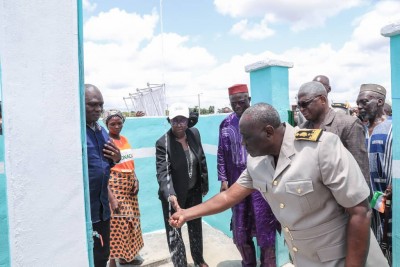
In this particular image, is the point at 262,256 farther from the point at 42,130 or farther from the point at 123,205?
the point at 42,130

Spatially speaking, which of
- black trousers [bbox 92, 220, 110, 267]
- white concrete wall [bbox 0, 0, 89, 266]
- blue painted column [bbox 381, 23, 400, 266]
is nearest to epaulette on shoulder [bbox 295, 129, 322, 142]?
white concrete wall [bbox 0, 0, 89, 266]

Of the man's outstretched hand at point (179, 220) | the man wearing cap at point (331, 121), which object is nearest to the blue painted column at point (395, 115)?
the man wearing cap at point (331, 121)

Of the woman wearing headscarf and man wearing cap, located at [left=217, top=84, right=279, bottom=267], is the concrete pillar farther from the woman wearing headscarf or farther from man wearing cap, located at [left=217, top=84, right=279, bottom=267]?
the woman wearing headscarf

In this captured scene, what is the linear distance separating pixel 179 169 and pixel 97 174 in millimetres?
1197

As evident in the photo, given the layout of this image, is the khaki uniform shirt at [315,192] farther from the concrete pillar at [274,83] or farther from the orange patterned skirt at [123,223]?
the orange patterned skirt at [123,223]

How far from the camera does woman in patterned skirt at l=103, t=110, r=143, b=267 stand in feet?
12.3

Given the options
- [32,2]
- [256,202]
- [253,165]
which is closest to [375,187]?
[256,202]

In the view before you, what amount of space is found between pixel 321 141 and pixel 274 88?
197 cm

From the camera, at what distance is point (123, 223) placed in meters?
3.78

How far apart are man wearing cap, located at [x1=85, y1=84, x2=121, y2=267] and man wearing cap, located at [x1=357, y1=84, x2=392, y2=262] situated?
217 centimetres

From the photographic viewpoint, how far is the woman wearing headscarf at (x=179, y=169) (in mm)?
3492

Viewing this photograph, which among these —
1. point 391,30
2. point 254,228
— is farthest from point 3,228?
point 391,30

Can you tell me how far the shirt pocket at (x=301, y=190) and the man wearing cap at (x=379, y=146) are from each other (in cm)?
146

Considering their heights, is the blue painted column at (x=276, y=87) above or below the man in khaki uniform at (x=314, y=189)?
above
